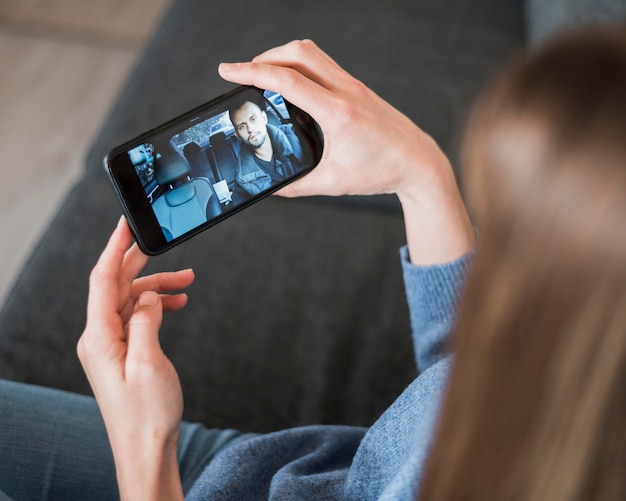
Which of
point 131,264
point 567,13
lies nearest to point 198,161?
point 131,264

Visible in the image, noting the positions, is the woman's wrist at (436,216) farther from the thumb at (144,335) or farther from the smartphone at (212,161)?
the thumb at (144,335)

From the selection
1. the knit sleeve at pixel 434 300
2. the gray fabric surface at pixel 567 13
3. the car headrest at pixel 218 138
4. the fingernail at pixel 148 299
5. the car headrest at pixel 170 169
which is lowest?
the knit sleeve at pixel 434 300

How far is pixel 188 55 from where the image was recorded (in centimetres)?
123

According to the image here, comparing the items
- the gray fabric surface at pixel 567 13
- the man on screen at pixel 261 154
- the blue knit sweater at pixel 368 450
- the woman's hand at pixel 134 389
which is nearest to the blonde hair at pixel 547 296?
the blue knit sweater at pixel 368 450

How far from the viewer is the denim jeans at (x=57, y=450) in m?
0.69

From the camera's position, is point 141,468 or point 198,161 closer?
point 141,468

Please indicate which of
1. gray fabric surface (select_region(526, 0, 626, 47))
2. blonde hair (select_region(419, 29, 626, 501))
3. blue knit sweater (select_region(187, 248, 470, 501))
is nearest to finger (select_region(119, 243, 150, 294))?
blue knit sweater (select_region(187, 248, 470, 501))

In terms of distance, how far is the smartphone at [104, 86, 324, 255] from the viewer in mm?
684

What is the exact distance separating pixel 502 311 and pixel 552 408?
0.19 ft

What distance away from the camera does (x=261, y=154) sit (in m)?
0.72

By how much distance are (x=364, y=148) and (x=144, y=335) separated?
30 cm

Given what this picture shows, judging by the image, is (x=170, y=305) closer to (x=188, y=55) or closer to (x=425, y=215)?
(x=425, y=215)

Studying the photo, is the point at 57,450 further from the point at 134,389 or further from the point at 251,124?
the point at 251,124

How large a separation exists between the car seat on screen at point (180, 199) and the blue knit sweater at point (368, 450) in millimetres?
246
